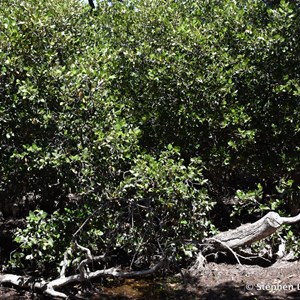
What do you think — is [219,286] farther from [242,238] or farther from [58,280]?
[58,280]

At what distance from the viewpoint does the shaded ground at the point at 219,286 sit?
589 cm

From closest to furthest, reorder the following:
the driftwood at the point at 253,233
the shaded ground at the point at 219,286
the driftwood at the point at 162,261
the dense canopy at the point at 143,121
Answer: the dense canopy at the point at 143,121
the driftwood at the point at 162,261
the shaded ground at the point at 219,286
the driftwood at the point at 253,233

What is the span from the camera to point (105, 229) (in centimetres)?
595

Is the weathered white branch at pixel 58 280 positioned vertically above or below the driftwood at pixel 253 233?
below

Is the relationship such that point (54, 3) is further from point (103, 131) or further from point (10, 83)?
point (103, 131)

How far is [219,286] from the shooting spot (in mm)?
6242

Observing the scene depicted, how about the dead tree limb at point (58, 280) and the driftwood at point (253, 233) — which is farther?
the driftwood at point (253, 233)

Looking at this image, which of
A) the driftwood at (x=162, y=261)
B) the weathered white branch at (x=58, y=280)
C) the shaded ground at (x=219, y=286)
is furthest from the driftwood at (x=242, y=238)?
the weathered white branch at (x=58, y=280)

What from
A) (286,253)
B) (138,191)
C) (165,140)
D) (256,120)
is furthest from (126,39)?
(286,253)

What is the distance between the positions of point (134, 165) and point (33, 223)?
4.74ft

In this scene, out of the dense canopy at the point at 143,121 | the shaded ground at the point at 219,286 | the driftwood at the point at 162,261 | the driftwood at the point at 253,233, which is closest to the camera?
the dense canopy at the point at 143,121

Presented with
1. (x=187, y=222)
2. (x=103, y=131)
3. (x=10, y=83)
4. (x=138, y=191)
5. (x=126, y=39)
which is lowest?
(x=187, y=222)

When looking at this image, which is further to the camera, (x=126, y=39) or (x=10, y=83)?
(x=126, y=39)

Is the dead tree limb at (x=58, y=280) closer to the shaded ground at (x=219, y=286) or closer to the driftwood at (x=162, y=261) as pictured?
the driftwood at (x=162, y=261)
